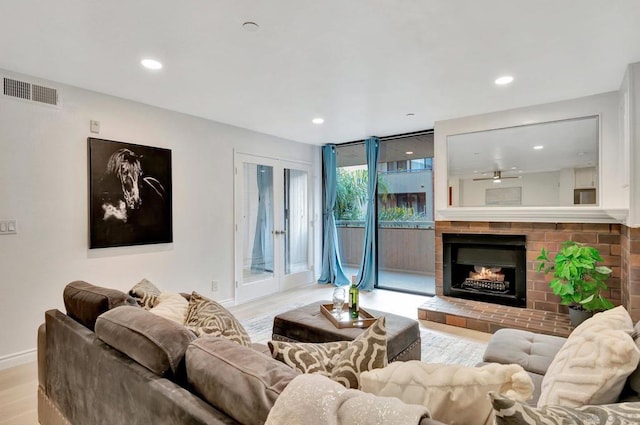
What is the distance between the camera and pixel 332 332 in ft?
7.57

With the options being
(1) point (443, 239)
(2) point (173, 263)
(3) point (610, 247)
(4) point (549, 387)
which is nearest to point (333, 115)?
(1) point (443, 239)

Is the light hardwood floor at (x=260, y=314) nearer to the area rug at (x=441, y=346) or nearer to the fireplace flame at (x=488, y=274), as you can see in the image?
the area rug at (x=441, y=346)

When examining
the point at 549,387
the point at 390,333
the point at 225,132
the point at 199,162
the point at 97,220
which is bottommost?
the point at 390,333

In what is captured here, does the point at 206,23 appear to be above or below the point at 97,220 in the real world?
above

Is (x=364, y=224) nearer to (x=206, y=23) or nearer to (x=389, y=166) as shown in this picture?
(x=389, y=166)

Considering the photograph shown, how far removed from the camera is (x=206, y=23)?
209 centimetres

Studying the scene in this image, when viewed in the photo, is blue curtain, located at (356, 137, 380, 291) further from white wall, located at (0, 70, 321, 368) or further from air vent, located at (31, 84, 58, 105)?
air vent, located at (31, 84, 58, 105)

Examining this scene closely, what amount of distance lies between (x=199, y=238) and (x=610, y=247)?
172 inches

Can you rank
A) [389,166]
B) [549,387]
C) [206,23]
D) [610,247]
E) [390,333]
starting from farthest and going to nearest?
1. [389,166]
2. [610,247]
3. [390,333]
4. [206,23]
5. [549,387]

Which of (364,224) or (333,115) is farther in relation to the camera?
(364,224)

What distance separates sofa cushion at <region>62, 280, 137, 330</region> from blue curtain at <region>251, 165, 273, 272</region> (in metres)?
3.09

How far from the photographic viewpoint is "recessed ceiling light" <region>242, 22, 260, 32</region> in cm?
209

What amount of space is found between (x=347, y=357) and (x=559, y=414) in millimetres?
583

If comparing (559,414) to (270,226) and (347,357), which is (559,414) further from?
(270,226)
